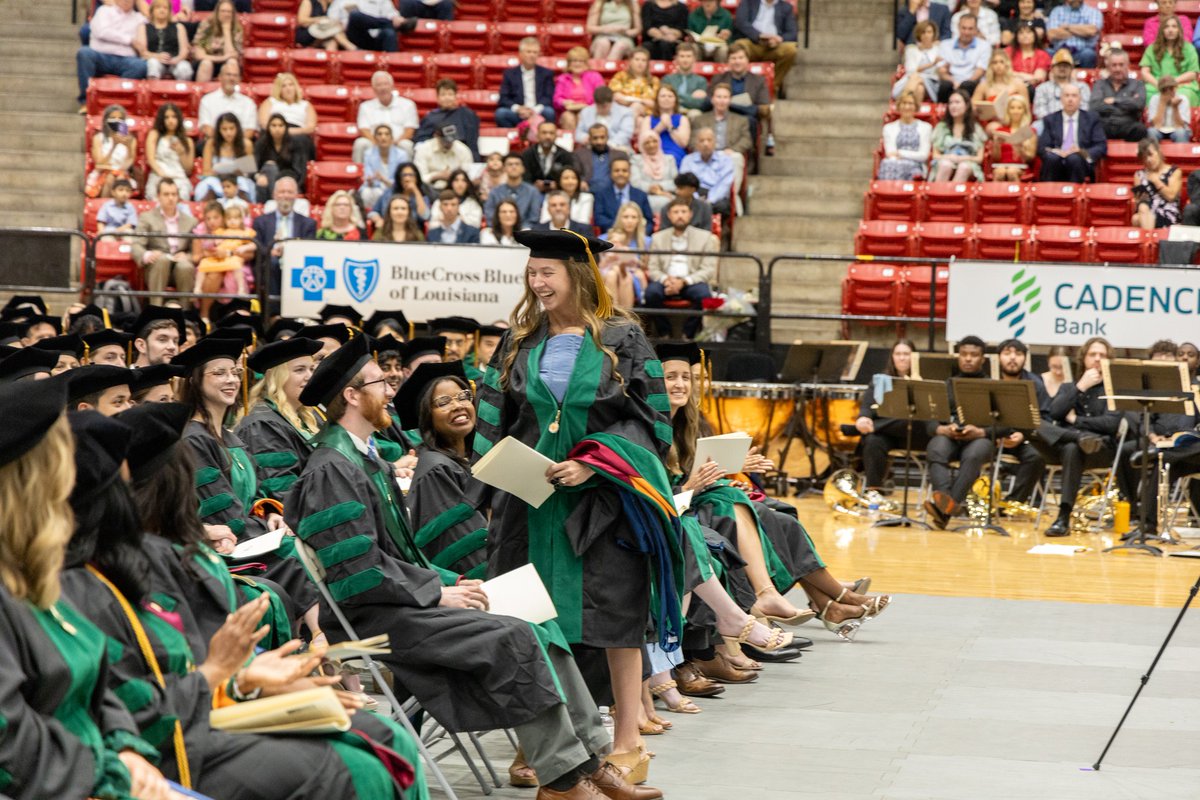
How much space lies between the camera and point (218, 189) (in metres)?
17.2

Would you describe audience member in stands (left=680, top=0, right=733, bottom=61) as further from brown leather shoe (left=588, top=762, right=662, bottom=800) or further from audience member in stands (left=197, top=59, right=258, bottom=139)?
brown leather shoe (left=588, top=762, right=662, bottom=800)

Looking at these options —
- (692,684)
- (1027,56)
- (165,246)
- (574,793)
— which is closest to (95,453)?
(574,793)

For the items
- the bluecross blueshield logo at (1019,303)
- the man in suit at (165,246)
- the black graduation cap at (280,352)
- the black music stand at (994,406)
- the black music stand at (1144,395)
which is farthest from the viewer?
the man in suit at (165,246)

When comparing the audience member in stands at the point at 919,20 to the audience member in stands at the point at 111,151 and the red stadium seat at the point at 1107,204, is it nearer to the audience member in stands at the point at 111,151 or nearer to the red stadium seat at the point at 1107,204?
the red stadium seat at the point at 1107,204

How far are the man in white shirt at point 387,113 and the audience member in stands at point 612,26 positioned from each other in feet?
7.91

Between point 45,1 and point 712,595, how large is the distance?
1737 centimetres

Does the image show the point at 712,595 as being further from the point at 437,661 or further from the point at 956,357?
the point at 956,357

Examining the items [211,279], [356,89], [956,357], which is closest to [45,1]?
[356,89]

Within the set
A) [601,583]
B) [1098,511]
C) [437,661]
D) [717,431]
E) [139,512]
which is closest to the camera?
[139,512]

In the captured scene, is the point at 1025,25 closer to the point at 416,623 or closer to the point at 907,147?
the point at 907,147

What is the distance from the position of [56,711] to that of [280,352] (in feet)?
13.5

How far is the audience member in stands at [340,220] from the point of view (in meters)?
15.8

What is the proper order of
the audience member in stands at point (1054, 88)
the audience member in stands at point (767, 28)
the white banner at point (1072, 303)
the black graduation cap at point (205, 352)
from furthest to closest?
the audience member in stands at point (767, 28) < the audience member in stands at point (1054, 88) < the white banner at point (1072, 303) < the black graduation cap at point (205, 352)

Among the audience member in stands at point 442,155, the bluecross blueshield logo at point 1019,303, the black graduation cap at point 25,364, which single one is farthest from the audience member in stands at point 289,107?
the black graduation cap at point 25,364
